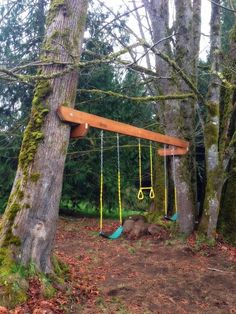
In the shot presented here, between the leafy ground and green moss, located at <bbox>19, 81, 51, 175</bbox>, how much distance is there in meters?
1.26

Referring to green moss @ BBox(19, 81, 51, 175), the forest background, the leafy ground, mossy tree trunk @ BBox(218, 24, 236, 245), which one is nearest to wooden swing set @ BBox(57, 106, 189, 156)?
green moss @ BBox(19, 81, 51, 175)

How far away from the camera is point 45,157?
156 inches

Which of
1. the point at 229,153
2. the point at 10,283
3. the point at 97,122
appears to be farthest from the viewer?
the point at 229,153

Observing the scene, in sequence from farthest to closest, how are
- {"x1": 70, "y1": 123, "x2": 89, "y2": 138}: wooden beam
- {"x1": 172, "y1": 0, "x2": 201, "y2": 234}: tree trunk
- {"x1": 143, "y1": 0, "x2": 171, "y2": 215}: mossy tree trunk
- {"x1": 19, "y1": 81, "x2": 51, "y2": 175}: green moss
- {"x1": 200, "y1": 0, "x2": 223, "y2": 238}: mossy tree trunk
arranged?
{"x1": 143, "y1": 0, "x2": 171, "y2": 215}: mossy tree trunk
{"x1": 172, "y1": 0, "x2": 201, "y2": 234}: tree trunk
{"x1": 200, "y1": 0, "x2": 223, "y2": 238}: mossy tree trunk
{"x1": 70, "y1": 123, "x2": 89, "y2": 138}: wooden beam
{"x1": 19, "y1": 81, "x2": 51, "y2": 175}: green moss

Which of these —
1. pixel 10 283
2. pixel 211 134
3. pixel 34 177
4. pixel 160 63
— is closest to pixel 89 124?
pixel 34 177

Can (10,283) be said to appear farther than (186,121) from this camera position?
No

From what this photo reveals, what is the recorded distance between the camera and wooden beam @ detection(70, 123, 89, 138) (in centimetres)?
417

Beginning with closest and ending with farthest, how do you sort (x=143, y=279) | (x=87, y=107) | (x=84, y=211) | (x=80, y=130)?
(x=80, y=130), (x=143, y=279), (x=87, y=107), (x=84, y=211)

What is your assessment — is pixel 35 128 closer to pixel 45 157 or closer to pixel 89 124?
pixel 45 157

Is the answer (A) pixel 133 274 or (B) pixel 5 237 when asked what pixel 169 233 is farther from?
(B) pixel 5 237

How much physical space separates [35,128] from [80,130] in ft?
1.65

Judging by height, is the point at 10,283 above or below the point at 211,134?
below

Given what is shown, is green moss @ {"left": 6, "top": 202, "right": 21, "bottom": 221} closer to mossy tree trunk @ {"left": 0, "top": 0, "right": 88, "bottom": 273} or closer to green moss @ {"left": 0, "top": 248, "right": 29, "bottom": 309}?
mossy tree trunk @ {"left": 0, "top": 0, "right": 88, "bottom": 273}

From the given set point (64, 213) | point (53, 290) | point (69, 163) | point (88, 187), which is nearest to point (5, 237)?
point (53, 290)
